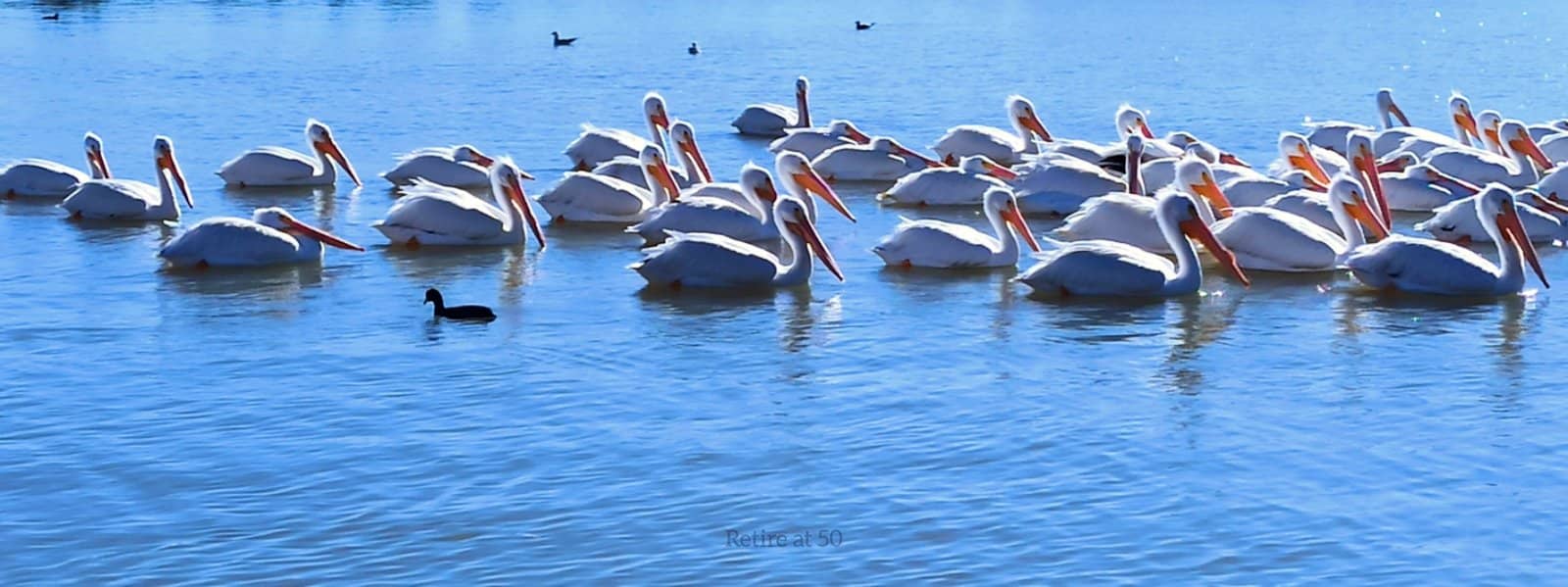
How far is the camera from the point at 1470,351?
916 centimetres

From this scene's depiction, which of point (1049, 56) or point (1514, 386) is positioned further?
point (1049, 56)

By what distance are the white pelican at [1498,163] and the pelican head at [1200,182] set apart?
246 centimetres

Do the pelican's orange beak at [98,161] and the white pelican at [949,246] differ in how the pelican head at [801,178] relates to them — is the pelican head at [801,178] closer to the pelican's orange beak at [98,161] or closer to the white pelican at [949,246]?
the white pelican at [949,246]

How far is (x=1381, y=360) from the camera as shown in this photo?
352 inches

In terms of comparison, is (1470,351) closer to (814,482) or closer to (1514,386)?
(1514,386)

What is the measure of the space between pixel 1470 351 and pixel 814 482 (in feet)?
11.3

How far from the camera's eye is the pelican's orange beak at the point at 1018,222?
1148cm

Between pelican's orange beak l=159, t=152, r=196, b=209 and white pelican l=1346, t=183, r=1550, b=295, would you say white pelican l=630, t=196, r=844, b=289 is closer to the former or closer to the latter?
white pelican l=1346, t=183, r=1550, b=295

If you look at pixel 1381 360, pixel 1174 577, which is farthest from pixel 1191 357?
pixel 1174 577

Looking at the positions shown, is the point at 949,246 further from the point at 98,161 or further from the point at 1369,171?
the point at 98,161

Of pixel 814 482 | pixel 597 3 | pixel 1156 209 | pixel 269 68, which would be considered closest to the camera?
pixel 814 482

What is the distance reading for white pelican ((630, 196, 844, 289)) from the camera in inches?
412

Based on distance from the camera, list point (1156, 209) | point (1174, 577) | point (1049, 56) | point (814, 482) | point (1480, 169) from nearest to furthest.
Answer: point (1174, 577), point (814, 482), point (1156, 209), point (1480, 169), point (1049, 56)

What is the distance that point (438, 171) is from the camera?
14.6 meters
